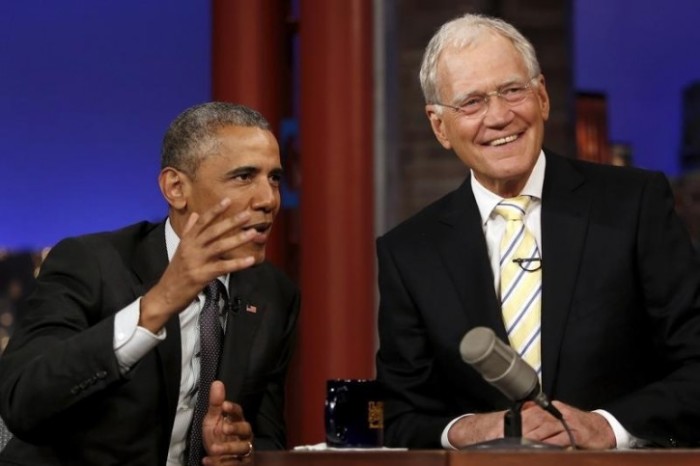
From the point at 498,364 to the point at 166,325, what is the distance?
803 mm

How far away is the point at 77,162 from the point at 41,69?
32 cm

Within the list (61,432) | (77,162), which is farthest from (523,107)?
(77,162)

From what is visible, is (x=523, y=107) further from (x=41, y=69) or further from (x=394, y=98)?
(x=41, y=69)

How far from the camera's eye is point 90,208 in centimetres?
402

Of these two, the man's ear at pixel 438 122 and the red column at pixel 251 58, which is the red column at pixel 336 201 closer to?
the red column at pixel 251 58

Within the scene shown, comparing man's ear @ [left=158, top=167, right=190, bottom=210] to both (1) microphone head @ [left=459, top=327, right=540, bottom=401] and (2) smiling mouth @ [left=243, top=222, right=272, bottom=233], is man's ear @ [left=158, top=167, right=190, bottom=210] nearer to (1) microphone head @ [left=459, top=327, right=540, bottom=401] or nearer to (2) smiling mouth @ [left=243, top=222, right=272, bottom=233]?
(2) smiling mouth @ [left=243, top=222, right=272, bottom=233]

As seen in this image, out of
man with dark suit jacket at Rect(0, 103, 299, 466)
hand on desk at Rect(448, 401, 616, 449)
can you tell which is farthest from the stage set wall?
hand on desk at Rect(448, 401, 616, 449)

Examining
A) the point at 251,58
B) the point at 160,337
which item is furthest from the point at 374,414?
the point at 251,58

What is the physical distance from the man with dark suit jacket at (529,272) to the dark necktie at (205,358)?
299 millimetres

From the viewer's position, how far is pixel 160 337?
6.58 ft

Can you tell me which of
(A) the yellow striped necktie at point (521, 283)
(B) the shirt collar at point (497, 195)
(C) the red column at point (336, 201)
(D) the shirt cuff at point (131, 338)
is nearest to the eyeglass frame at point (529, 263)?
(A) the yellow striped necktie at point (521, 283)

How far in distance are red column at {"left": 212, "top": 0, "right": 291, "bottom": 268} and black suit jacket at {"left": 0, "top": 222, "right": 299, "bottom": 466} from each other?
130cm

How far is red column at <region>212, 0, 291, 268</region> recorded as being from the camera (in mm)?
3627

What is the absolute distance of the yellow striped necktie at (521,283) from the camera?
7.26 ft
